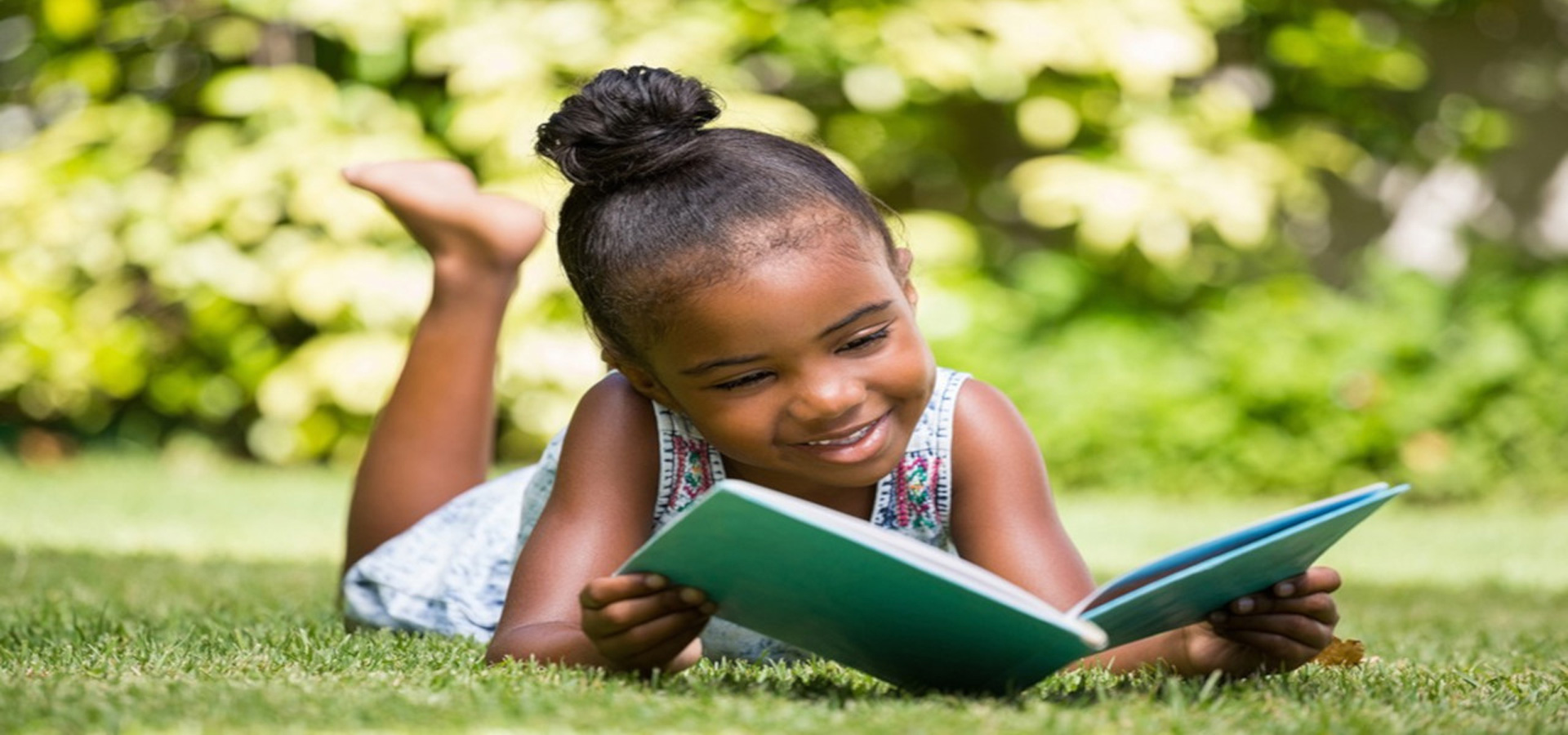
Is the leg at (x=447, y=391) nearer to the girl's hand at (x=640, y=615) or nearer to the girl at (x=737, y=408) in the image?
the girl at (x=737, y=408)

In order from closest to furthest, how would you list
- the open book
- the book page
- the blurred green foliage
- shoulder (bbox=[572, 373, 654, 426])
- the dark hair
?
the open book, the book page, the dark hair, shoulder (bbox=[572, 373, 654, 426]), the blurred green foliage

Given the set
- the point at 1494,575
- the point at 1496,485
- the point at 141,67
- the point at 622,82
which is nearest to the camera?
the point at 622,82

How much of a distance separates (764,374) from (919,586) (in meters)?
0.52

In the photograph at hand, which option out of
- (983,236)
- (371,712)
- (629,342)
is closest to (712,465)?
(629,342)

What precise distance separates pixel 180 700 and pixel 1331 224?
6845 mm

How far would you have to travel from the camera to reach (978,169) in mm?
7961

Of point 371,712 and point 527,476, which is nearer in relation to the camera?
point 371,712

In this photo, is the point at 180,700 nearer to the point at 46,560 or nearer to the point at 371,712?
the point at 371,712

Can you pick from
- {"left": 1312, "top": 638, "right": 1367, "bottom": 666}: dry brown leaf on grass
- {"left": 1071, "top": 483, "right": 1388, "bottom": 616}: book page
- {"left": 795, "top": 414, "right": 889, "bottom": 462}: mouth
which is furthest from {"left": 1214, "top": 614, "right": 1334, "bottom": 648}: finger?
{"left": 795, "top": 414, "right": 889, "bottom": 462}: mouth

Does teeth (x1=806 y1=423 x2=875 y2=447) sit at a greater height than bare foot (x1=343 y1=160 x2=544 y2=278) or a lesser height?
lesser

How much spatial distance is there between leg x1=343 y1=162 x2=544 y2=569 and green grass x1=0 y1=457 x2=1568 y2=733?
24cm

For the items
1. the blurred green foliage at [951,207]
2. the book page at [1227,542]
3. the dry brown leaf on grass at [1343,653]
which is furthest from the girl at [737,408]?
the blurred green foliage at [951,207]

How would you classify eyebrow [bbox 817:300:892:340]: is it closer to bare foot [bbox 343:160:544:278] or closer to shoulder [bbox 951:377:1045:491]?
shoulder [bbox 951:377:1045:491]

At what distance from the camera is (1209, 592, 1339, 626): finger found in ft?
6.09
